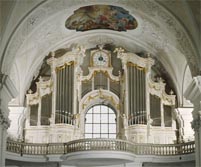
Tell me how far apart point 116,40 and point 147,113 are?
4105mm

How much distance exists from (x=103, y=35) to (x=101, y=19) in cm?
144

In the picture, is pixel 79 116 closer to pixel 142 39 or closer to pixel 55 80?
pixel 55 80

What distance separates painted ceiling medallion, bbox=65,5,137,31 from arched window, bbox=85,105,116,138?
3988mm

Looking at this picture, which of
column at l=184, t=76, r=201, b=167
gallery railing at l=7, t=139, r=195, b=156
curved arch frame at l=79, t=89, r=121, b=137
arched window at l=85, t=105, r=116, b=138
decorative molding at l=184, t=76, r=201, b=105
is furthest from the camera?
arched window at l=85, t=105, r=116, b=138

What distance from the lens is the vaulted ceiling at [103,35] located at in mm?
18944

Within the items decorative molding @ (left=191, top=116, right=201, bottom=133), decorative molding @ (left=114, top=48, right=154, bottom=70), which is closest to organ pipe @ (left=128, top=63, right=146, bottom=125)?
decorative molding @ (left=114, top=48, right=154, bottom=70)

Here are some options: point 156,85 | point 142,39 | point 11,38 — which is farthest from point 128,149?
point 11,38

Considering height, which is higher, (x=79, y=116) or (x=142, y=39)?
(x=142, y=39)

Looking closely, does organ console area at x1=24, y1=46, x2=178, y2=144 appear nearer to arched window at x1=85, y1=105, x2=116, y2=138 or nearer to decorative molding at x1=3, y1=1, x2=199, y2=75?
arched window at x1=85, y1=105, x2=116, y2=138

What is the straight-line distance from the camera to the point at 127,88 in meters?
24.1

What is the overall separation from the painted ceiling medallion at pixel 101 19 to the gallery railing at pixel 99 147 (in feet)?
17.7

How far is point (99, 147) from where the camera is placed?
866 inches

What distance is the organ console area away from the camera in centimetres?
2364

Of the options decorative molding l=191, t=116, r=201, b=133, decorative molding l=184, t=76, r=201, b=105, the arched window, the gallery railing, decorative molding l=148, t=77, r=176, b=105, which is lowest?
the gallery railing
